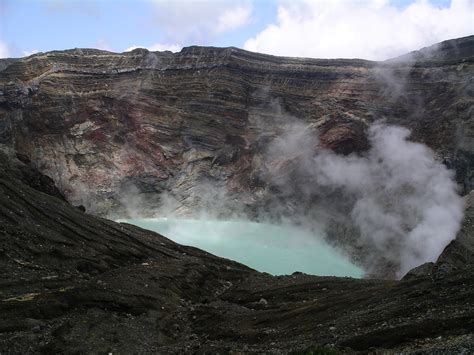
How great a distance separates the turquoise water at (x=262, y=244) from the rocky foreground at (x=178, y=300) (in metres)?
10.0

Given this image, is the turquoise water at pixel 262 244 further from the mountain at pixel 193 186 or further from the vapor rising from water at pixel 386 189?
the vapor rising from water at pixel 386 189

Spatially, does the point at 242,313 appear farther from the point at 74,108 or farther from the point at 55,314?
the point at 74,108

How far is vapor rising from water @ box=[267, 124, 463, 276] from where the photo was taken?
150ft

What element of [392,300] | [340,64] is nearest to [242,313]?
[392,300]

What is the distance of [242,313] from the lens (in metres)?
26.8

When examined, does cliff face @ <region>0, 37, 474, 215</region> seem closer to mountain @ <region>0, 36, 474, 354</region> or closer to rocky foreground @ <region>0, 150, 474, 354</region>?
mountain @ <region>0, 36, 474, 354</region>

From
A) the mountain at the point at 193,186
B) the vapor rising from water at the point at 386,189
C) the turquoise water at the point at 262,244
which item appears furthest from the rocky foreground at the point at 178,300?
the turquoise water at the point at 262,244

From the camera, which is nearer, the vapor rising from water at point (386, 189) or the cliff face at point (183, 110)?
the vapor rising from water at point (386, 189)

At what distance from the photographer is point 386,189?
55500mm

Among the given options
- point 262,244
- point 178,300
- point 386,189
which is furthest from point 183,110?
point 178,300

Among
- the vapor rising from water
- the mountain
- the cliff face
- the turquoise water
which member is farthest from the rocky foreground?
the cliff face

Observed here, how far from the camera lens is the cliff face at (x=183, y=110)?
2603 inches

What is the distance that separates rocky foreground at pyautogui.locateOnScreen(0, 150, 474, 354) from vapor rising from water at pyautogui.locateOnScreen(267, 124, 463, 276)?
25.0ft

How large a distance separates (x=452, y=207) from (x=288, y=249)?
15.7m
